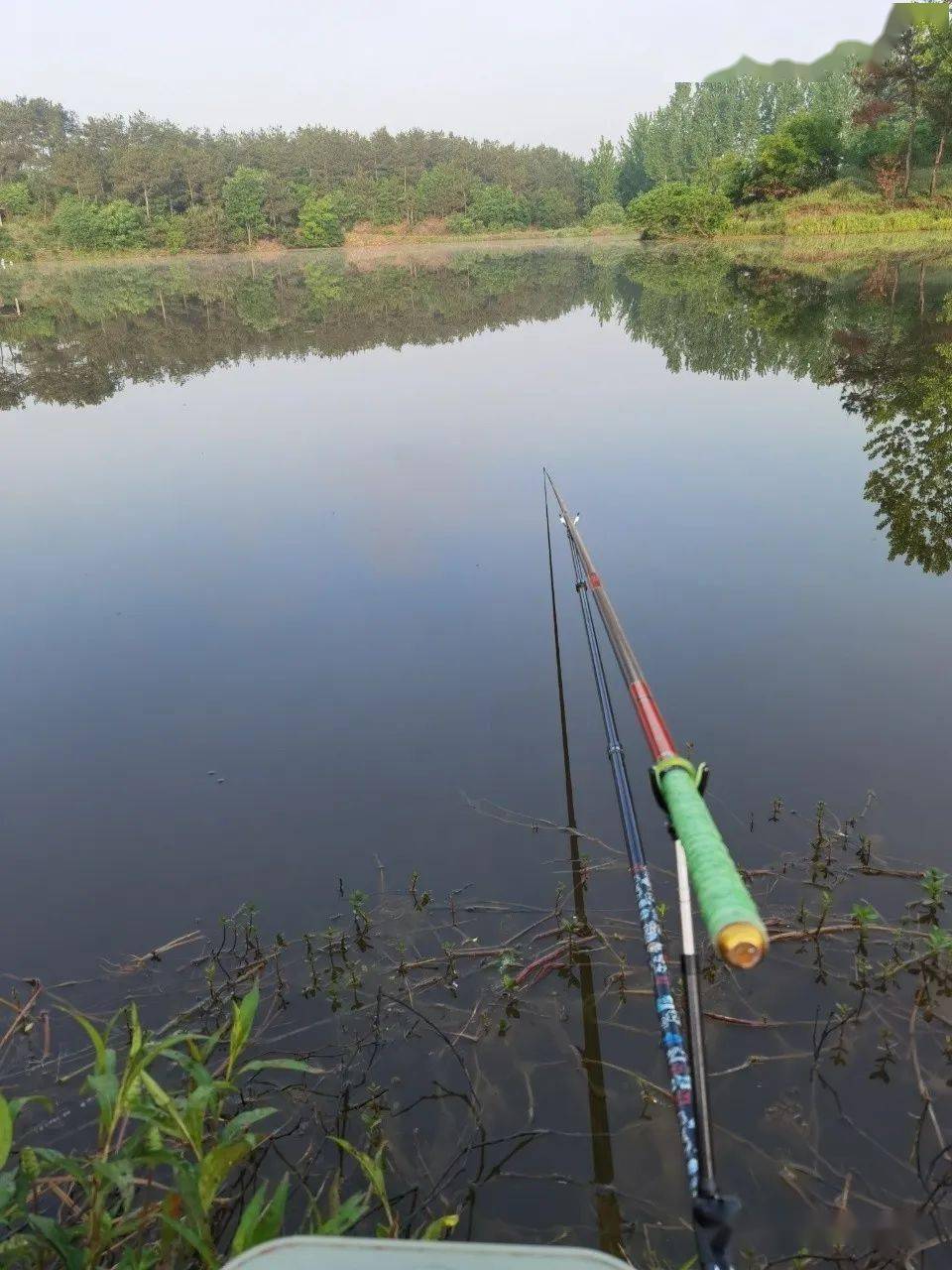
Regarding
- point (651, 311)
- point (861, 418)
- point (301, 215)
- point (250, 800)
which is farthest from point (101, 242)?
point (250, 800)

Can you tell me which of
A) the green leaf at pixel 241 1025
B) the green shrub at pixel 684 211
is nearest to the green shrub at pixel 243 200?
the green shrub at pixel 684 211

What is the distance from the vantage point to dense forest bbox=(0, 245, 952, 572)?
9.76 m

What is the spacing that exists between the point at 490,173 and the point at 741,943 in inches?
3723

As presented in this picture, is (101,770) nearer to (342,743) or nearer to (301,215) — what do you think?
(342,743)

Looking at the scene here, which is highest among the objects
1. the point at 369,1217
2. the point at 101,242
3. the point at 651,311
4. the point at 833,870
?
the point at 101,242

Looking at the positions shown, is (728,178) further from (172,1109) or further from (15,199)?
(172,1109)

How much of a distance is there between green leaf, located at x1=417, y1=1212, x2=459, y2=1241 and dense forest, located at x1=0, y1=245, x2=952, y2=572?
19.6ft

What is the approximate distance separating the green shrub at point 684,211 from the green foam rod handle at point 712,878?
5079 centimetres

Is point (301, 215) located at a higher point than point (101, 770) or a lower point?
higher

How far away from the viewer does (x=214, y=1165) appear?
191cm

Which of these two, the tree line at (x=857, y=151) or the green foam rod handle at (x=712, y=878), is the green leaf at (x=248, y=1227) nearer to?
the green foam rod handle at (x=712, y=878)

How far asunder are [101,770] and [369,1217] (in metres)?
3.03

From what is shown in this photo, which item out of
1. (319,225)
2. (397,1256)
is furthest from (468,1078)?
(319,225)

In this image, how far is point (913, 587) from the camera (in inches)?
245
